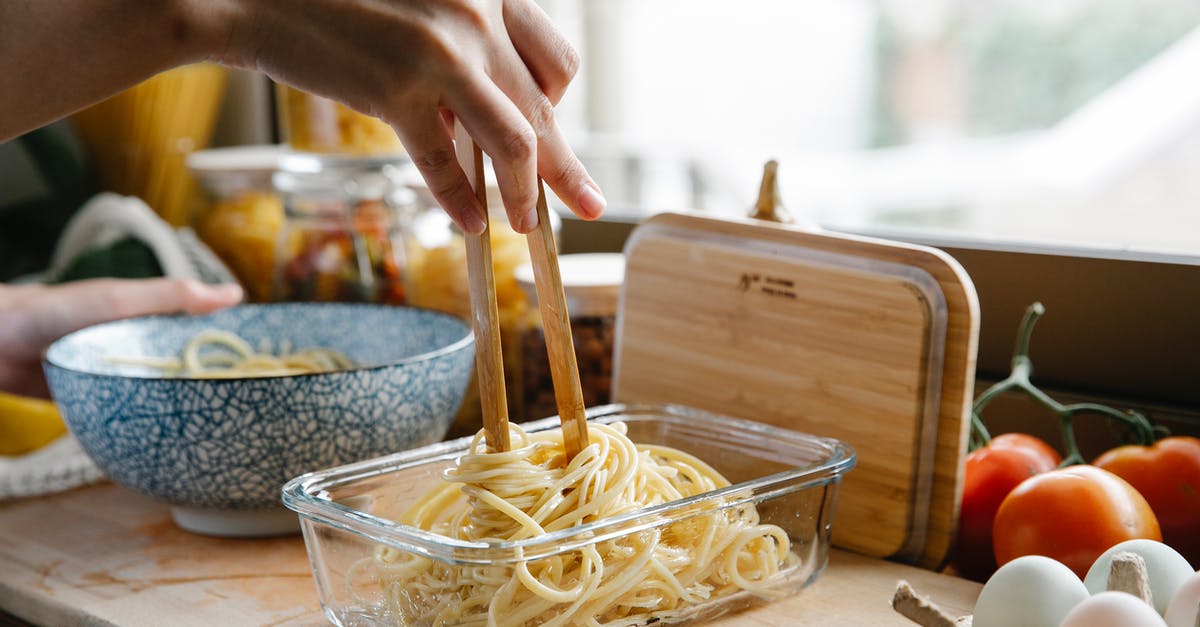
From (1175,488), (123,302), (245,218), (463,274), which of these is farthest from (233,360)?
(1175,488)

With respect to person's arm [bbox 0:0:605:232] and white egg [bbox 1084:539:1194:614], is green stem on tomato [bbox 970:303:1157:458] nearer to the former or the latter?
white egg [bbox 1084:539:1194:614]

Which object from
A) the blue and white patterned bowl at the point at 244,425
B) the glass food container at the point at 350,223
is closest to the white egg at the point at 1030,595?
the blue and white patterned bowl at the point at 244,425

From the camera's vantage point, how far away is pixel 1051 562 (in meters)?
0.62

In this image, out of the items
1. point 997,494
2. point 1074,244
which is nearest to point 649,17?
point 1074,244

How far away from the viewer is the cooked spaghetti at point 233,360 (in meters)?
1.10

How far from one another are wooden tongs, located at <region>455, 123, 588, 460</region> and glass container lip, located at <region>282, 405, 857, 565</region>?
0.32 feet

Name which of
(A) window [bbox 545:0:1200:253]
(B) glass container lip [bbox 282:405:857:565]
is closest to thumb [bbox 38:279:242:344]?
(B) glass container lip [bbox 282:405:857:565]

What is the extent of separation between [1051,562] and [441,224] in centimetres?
82

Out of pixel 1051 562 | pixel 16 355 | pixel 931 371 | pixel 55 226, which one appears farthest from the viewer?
pixel 55 226

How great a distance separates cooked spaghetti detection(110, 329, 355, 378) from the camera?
110 centimetres

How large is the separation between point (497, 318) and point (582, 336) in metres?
0.42

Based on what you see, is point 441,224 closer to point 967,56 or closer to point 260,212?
point 260,212

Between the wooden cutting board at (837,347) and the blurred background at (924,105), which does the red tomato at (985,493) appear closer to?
the wooden cutting board at (837,347)

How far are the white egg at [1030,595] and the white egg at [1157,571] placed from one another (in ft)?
0.09
